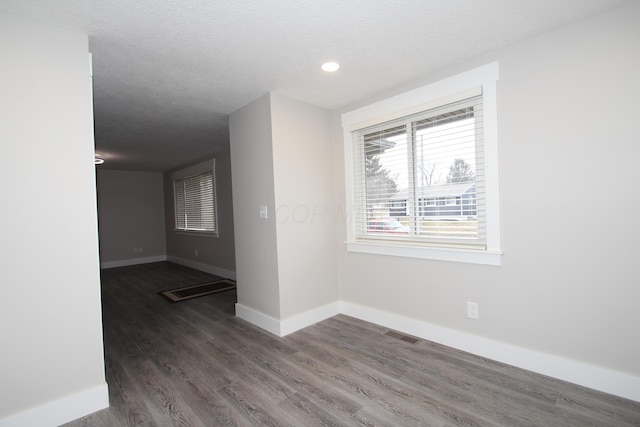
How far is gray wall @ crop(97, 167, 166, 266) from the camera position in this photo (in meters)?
7.38

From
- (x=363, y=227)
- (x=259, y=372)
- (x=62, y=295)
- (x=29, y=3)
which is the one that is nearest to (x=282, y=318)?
(x=259, y=372)

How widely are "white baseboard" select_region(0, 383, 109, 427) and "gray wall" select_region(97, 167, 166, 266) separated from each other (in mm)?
6569

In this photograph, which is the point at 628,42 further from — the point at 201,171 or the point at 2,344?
the point at 201,171

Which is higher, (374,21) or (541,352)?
(374,21)

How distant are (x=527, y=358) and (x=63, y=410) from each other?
3.07 m

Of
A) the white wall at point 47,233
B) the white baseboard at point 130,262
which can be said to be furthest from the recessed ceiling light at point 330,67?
the white baseboard at point 130,262

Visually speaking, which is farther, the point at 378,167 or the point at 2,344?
the point at 378,167

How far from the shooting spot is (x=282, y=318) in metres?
3.04

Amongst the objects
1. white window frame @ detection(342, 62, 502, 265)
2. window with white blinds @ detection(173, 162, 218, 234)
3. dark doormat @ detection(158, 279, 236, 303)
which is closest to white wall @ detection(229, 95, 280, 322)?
white window frame @ detection(342, 62, 502, 265)

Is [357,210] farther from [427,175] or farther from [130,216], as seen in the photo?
[130,216]

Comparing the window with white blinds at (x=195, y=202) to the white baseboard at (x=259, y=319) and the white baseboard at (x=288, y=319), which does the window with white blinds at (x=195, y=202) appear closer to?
the white baseboard at (x=259, y=319)

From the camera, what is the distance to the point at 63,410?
5.98ft

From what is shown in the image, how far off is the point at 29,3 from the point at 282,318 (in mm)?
2842

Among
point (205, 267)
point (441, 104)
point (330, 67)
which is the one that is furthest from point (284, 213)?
point (205, 267)
